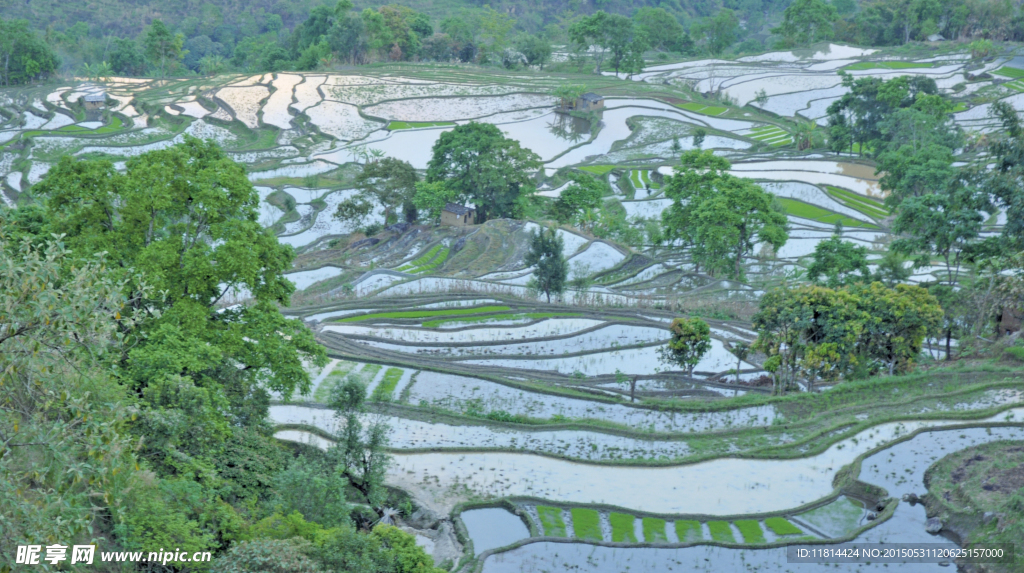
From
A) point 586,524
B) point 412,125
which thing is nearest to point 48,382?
point 586,524

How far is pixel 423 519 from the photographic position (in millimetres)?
13219

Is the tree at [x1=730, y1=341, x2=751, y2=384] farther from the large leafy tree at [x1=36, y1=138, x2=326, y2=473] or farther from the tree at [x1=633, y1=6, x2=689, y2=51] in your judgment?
the tree at [x1=633, y1=6, x2=689, y2=51]

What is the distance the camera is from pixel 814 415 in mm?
17547

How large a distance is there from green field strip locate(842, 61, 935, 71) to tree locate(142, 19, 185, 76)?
6027cm

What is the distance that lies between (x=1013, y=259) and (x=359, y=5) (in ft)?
352

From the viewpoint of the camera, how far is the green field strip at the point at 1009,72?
6962cm

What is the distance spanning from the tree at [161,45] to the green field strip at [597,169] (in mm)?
44094

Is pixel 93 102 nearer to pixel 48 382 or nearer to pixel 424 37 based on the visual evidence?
pixel 424 37

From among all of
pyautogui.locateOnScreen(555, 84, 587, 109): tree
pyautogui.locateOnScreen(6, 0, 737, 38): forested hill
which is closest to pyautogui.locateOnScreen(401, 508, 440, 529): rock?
pyautogui.locateOnScreen(555, 84, 587, 109): tree

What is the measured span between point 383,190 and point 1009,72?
182 feet

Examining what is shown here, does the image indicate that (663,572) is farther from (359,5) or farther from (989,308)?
(359,5)

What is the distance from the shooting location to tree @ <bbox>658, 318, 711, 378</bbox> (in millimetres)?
20281

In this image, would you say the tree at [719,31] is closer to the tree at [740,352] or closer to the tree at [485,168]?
the tree at [485,168]

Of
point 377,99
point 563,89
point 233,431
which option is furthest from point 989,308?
point 377,99
